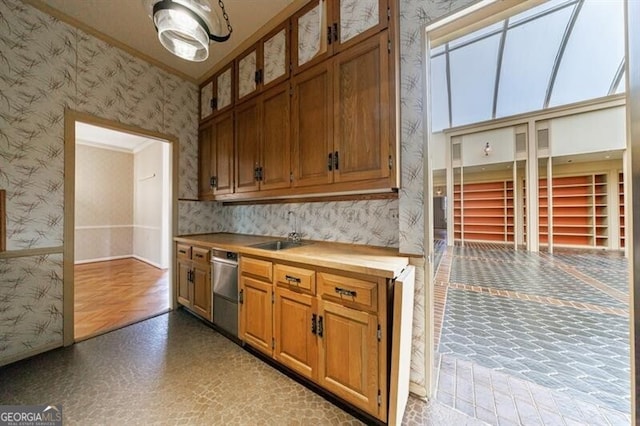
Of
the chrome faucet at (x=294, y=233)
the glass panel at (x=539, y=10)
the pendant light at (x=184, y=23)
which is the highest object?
the glass panel at (x=539, y=10)

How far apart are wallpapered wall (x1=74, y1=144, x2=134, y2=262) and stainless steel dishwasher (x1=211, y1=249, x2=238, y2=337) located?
5.56m

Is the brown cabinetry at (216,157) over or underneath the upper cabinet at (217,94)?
underneath

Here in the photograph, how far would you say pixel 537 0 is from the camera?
4.33 feet

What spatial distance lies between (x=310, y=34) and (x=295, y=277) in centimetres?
199

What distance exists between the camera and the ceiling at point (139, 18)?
2086 mm

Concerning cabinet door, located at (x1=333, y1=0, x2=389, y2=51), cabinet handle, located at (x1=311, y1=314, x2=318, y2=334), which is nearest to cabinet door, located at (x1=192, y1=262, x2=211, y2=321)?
cabinet handle, located at (x1=311, y1=314, x2=318, y2=334)

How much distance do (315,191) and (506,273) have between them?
4.40 meters

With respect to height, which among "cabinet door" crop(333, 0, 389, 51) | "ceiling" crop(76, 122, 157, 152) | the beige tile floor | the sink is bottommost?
the beige tile floor

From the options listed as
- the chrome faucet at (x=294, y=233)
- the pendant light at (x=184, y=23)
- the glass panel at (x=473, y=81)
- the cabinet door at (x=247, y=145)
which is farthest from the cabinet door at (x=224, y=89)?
the glass panel at (x=473, y=81)

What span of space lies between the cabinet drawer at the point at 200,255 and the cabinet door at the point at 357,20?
2.30m

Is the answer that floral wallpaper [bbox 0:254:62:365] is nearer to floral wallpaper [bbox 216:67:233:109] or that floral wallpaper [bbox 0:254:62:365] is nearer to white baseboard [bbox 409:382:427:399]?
floral wallpaper [bbox 216:67:233:109]

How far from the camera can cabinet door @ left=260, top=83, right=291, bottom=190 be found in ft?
6.93

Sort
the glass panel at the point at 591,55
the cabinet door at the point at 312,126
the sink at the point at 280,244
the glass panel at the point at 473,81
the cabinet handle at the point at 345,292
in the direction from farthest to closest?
1. the glass panel at the point at 473,81
2. the glass panel at the point at 591,55
3. the sink at the point at 280,244
4. the cabinet door at the point at 312,126
5. the cabinet handle at the point at 345,292

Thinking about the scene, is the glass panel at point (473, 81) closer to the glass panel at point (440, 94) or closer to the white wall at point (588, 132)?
the glass panel at point (440, 94)
